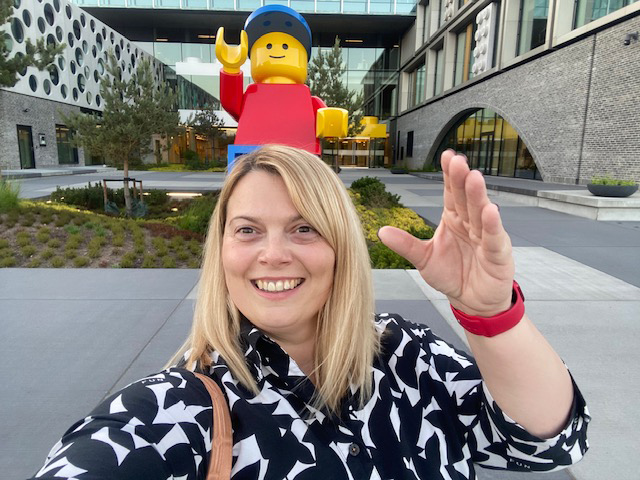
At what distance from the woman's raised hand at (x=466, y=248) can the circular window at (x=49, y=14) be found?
31.5m

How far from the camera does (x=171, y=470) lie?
97cm

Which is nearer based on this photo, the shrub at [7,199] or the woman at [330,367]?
the woman at [330,367]

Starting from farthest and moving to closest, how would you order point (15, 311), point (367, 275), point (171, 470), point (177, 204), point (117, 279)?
point (177, 204), point (117, 279), point (15, 311), point (367, 275), point (171, 470)

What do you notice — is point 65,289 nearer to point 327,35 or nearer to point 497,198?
point 497,198

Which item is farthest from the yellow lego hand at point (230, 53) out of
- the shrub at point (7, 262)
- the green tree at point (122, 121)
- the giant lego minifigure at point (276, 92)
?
the green tree at point (122, 121)

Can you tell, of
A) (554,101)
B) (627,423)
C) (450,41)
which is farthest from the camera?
(450,41)

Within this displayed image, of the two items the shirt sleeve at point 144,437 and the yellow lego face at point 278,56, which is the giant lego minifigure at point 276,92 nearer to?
the yellow lego face at point 278,56

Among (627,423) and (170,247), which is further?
(170,247)

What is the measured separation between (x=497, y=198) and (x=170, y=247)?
10.6 m

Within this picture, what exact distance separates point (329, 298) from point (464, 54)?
26239 mm

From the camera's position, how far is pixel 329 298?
4.40 ft

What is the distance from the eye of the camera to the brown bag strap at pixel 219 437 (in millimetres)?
947

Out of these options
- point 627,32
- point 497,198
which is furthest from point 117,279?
point 627,32

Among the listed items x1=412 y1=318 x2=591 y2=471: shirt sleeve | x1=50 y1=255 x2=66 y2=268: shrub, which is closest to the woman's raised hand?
x1=412 y1=318 x2=591 y2=471: shirt sleeve
